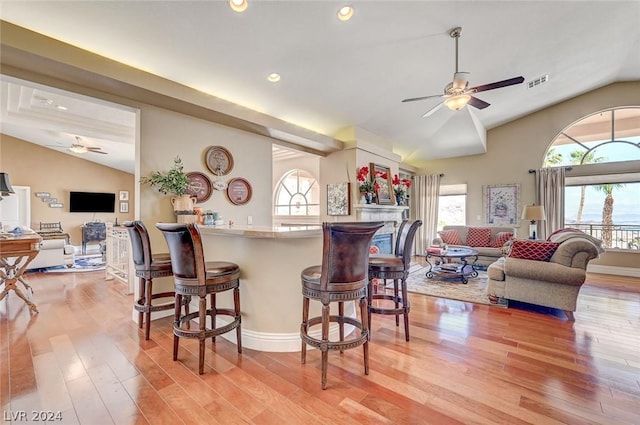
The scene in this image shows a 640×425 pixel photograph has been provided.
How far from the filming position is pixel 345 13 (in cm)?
287

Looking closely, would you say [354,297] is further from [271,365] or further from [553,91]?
[553,91]

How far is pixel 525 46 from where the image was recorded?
4.14 meters

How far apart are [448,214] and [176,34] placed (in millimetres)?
8081

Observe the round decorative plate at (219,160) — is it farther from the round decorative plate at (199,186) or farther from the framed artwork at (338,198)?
the framed artwork at (338,198)

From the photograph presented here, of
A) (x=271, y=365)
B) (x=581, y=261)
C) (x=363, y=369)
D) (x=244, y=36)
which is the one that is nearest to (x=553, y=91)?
(x=581, y=261)

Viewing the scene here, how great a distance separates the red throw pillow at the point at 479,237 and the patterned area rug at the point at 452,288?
46.5 inches

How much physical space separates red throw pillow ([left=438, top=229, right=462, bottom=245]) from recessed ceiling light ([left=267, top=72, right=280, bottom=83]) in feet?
18.2

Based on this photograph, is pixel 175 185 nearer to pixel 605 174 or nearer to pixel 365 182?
pixel 365 182

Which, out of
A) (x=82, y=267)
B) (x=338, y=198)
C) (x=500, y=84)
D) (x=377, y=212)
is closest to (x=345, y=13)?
(x=500, y=84)

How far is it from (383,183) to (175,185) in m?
4.36

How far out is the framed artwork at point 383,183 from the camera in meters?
5.78

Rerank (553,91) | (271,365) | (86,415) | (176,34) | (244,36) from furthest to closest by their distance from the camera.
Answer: (553,91), (244,36), (176,34), (271,365), (86,415)

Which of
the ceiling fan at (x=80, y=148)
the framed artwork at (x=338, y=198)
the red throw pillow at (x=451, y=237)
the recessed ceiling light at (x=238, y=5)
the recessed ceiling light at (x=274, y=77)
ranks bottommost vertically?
the red throw pillow at (x=451, y=237)

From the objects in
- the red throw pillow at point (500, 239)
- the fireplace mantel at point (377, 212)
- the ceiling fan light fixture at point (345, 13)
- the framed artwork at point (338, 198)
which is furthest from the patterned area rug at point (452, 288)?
the ceiling fan light fixture at point (345, 13)
